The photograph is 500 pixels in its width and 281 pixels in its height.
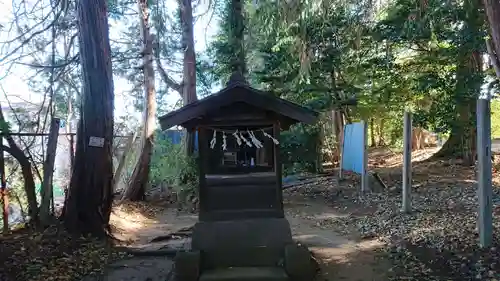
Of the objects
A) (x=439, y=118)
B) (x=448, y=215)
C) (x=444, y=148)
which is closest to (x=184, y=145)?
(x=439, y=118)

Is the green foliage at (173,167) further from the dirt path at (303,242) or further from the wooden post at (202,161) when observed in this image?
the wooden post at (202,161)

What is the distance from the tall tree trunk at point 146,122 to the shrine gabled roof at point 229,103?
6.78 meters

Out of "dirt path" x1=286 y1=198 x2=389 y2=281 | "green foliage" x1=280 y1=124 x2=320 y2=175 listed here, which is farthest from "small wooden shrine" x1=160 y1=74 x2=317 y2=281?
"green foliage" x1=280 y1=124 x2=320 y2=175

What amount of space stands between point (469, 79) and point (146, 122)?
26.8 feet

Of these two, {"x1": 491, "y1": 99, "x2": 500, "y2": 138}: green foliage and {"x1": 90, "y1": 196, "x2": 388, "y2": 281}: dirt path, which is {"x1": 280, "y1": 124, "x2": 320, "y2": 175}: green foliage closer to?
{"x1": 90, "y1": 196, "x2": 388, "y2": 281}: dirt path

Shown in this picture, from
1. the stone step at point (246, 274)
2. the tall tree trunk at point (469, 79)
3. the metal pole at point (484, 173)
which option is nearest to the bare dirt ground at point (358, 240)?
the metal pole at point (484, 173)

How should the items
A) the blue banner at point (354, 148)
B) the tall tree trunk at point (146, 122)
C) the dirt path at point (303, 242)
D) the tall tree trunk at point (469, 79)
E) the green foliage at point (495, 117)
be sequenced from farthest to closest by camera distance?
the green foliage at point (495, 117) → the blue banner at point (354, 148) → the tall tree trunk at point (146, 122) → the tall tree trunk at point (469, 79) → the dirt path at point (303, 242)

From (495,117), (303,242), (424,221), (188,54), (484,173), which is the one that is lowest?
(303,242)

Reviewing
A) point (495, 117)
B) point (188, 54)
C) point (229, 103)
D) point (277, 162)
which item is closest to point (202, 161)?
point (229, 103)

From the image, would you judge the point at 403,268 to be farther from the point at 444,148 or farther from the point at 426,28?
the point at 444,148

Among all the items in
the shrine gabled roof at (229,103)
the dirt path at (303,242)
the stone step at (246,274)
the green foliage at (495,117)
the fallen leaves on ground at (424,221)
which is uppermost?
the green foliage at (495,117)

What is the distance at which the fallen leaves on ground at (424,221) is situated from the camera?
5.51 meters

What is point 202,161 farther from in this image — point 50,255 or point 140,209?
point 140,209

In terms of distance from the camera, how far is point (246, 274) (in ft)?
18.2
